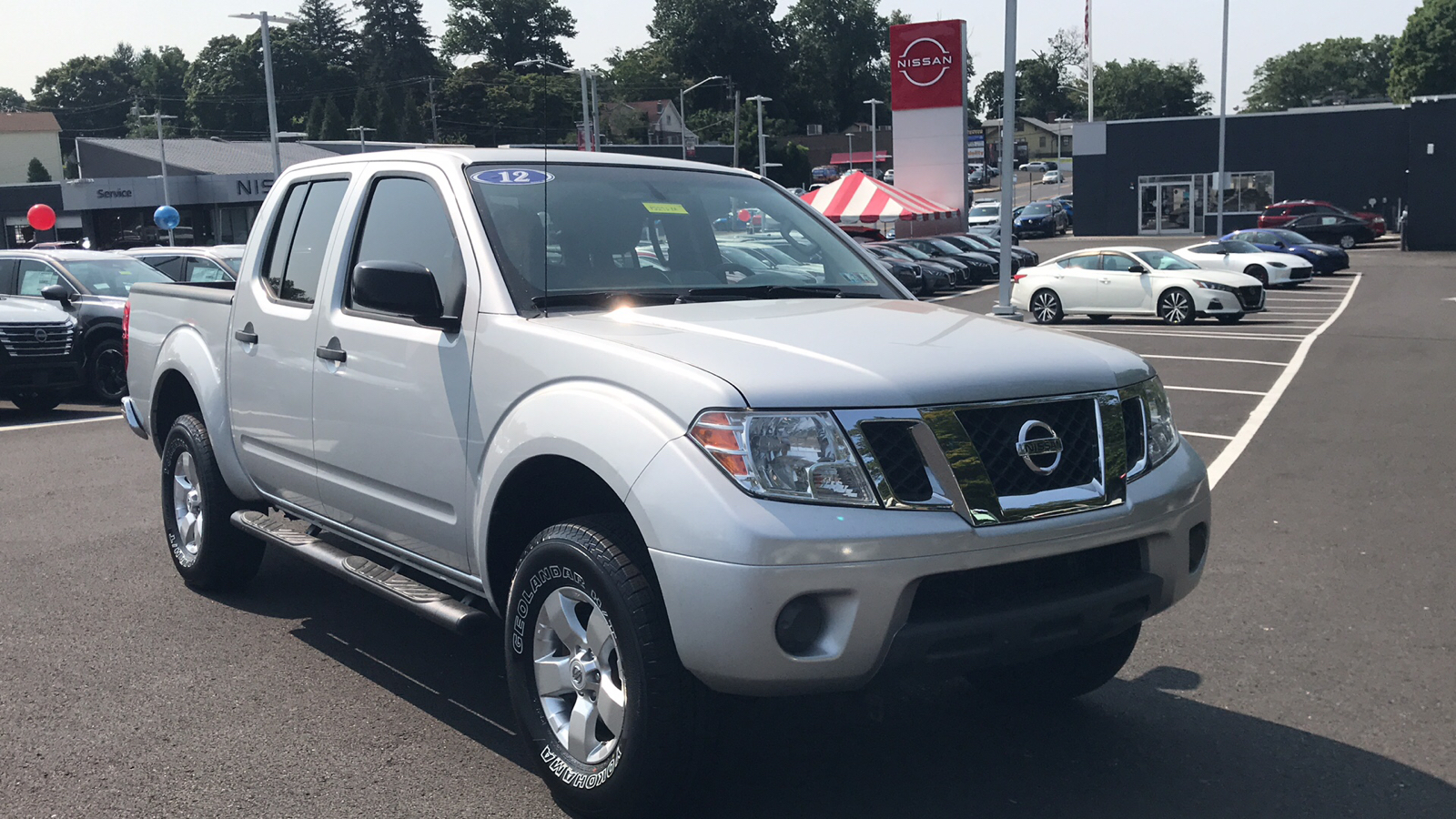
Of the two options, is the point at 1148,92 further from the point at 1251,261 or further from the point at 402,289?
the point at 402,289

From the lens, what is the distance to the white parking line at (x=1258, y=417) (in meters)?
9.52

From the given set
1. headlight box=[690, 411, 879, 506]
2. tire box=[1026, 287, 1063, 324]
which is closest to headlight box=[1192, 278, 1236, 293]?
tire box=[1026, 287, 1063, 324]

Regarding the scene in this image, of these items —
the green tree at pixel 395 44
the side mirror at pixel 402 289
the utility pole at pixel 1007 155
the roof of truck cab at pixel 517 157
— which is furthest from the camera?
the green tree at pixel 395 44

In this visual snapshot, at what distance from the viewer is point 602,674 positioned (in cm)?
354

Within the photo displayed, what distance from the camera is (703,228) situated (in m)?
4.81

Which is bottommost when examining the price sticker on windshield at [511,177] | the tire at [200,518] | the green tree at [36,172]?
the tire at [200,518]

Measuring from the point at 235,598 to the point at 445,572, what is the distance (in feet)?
7.54

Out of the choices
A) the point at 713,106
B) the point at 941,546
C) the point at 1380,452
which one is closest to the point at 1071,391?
the point at 941,546

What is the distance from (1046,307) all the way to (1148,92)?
12187cm

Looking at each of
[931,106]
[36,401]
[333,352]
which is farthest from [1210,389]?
[931,106]

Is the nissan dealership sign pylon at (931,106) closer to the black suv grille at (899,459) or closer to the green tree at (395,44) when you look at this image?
the black suv grille at (899,459)

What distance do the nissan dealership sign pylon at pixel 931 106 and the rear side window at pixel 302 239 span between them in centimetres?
4645

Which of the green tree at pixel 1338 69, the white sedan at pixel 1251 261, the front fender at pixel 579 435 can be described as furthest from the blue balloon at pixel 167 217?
the green tree at pixel 1338 69

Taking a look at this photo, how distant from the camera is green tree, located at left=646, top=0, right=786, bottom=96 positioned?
415 feet
